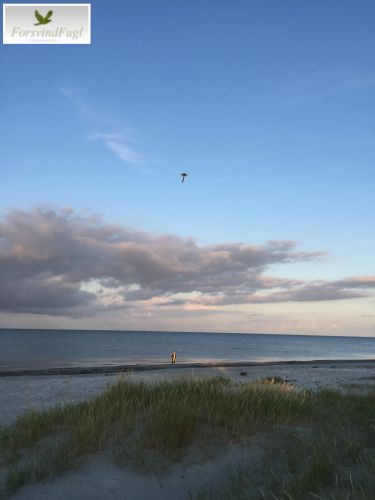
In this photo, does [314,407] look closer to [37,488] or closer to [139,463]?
[139,463]

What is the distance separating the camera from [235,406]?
8008 millimetres

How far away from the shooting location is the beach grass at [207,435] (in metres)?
5.73

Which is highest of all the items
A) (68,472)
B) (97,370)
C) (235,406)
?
(235,406)

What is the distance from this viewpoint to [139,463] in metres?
6.45

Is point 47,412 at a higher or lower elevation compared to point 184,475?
higher

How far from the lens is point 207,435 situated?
738 cm

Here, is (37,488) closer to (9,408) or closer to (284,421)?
(284,421)

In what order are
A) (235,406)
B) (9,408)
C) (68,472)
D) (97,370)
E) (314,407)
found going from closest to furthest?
(68,472) < (235,406) < (314,407) < (9,408) < (97,370)

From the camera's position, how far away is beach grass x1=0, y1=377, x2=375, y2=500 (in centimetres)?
573

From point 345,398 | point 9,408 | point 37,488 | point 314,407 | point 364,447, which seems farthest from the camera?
point 9,408

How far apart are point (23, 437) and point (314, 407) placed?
6.02 m

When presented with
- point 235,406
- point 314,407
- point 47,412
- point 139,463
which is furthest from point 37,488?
point 314,407

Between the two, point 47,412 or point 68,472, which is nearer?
point 68,472

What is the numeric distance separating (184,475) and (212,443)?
3.09ft
